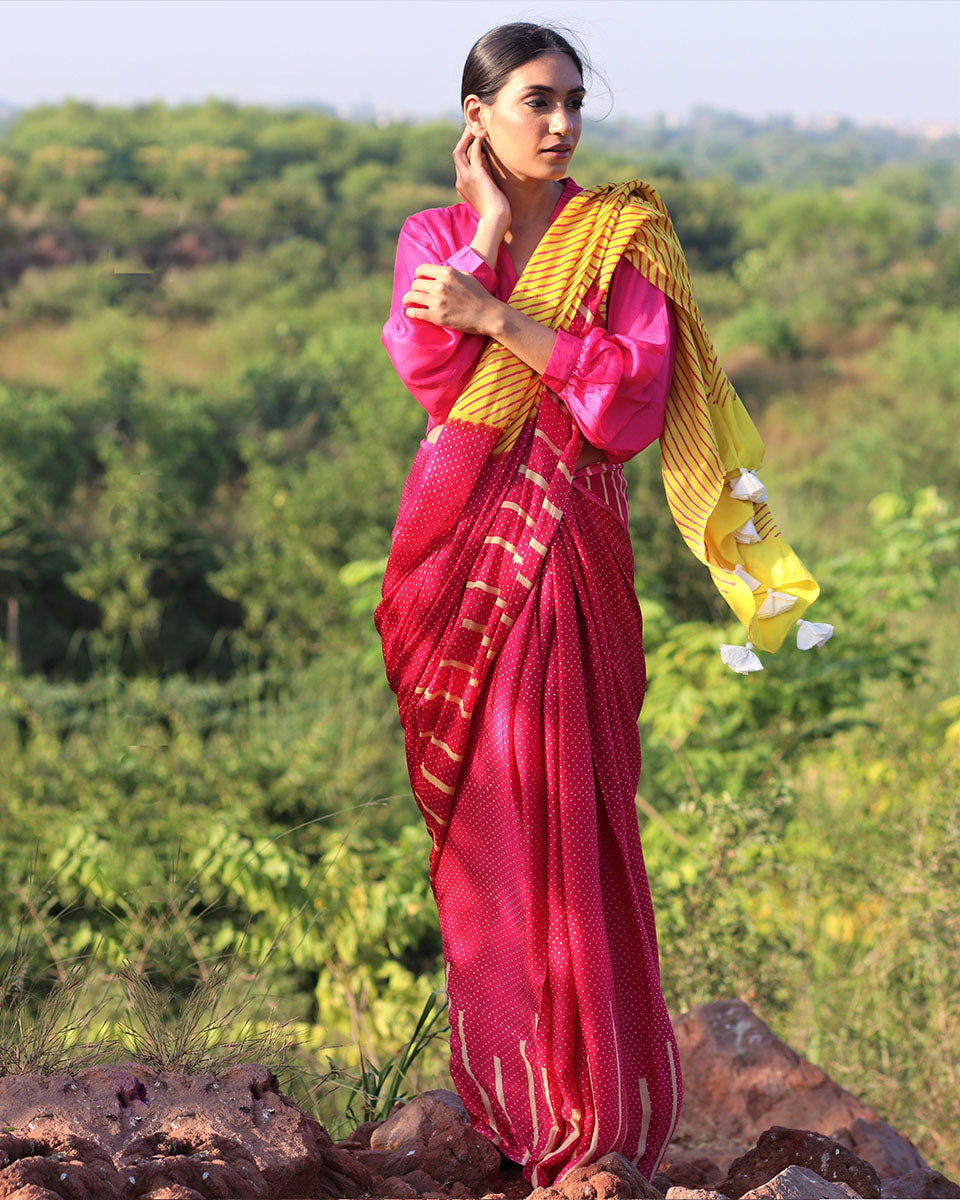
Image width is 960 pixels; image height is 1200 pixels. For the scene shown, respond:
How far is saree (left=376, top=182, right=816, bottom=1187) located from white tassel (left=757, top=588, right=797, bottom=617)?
26 millimetres

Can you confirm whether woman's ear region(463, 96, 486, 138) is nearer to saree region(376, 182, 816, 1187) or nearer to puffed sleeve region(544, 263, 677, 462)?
saree region(376, 182, 816, 1187)

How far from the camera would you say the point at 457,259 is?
7.87 feet

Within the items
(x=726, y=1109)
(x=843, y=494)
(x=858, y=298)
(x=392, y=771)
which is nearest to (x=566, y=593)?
(x=726, y=1109)

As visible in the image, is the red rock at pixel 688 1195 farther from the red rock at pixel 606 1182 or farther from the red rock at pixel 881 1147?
the red rock at pixel 881 1147

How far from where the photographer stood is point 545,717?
238 cm

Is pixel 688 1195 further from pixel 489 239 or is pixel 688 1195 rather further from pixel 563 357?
pixel 489 239

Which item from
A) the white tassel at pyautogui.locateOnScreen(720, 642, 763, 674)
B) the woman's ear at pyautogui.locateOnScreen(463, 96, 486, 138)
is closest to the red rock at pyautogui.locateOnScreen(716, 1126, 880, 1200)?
the white tassel at pyautogui.locateOnScreen(720, 642, 763, 674)

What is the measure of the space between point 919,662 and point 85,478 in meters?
10.9

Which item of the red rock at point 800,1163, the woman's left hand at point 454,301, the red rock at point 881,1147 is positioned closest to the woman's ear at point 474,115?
the woman's left hand at point 454,301

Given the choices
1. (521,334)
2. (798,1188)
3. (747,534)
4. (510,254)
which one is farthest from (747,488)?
(798,1188)

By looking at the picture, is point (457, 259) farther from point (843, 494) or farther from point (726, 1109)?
point (843, 494)

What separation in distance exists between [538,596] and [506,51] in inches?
41.9

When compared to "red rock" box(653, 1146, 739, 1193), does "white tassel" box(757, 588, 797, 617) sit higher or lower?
higher

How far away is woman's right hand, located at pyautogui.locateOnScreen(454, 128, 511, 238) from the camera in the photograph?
2.43m
